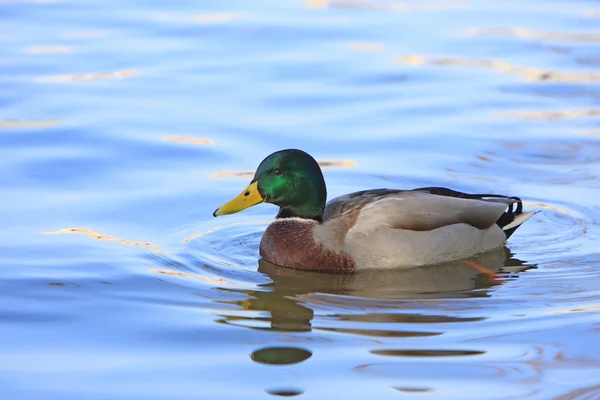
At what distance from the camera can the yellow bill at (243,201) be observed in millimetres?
7157

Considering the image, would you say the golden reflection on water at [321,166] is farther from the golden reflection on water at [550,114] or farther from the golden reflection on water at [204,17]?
the golden reflection on water at [204,17]

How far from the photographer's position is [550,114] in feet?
35.6

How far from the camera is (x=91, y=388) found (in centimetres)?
502

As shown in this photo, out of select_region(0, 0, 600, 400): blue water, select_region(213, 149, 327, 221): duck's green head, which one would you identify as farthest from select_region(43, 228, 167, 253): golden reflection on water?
select_region(213, 149, 327, 221): duck's green head

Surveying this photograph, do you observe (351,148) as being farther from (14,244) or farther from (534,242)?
(14,244)

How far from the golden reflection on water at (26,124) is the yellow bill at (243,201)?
345cm

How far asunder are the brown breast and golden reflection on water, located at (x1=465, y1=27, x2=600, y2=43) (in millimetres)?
7218

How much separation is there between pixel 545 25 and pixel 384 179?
6.42 meters

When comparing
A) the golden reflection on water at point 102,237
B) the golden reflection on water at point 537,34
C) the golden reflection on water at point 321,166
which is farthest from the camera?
the golden reflection on water at point 537,34

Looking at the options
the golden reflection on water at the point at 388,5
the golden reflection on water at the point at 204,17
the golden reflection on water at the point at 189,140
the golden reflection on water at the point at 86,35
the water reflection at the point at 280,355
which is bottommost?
the water reflection at the point at 280,355

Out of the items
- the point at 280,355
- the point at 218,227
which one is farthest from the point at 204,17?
the point at 280,355

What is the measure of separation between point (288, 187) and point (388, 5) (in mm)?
8999

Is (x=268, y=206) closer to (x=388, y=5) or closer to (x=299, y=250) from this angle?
(x=299, y=250)

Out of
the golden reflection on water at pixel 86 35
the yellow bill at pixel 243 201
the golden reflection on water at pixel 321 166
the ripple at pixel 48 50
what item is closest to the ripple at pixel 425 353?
the yellow bill at pixel 243 201
